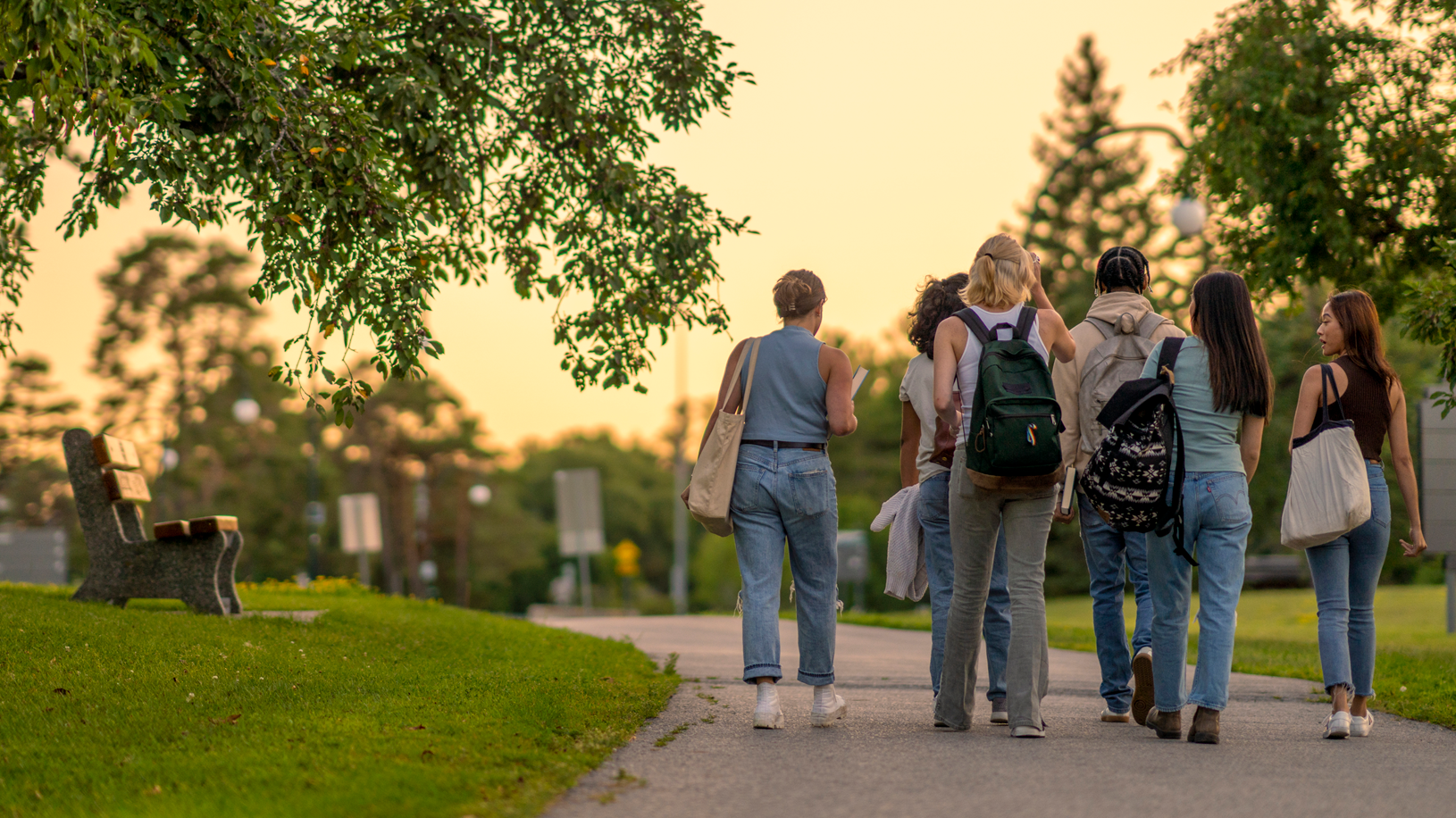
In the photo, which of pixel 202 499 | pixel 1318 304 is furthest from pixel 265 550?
pixel 1318 304

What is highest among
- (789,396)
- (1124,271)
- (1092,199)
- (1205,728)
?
(1092,199)

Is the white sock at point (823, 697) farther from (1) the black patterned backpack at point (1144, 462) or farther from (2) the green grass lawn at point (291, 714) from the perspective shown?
(1) the black patterned backpack at point (1144, 462)

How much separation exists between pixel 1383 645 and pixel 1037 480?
27.7 feet

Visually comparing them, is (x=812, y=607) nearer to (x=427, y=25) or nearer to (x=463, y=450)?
(x=427, y=25)

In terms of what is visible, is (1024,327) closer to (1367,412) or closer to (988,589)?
(988,589)

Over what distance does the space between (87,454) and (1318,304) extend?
35068 millimetres

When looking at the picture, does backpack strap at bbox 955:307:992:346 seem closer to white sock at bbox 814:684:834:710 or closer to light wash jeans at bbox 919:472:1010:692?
light wash jeans at bbox 919:472:1010:692

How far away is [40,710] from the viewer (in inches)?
231

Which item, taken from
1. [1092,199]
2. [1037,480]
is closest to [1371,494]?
[1037,480]

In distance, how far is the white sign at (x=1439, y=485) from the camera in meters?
13.2

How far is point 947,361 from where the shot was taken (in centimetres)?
564

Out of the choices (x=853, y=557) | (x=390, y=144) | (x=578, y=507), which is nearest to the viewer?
(x=390, y=144)

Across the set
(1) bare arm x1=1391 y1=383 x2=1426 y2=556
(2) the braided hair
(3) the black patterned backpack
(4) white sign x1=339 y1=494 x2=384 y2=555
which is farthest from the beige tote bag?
(4) white sign x1=339 y1=494 x2=384 y2=555

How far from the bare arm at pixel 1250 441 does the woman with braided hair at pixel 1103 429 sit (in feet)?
1.99
